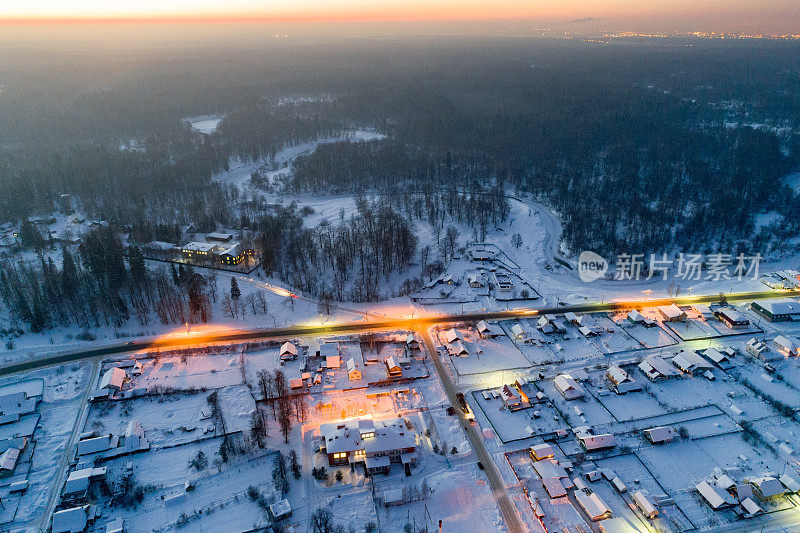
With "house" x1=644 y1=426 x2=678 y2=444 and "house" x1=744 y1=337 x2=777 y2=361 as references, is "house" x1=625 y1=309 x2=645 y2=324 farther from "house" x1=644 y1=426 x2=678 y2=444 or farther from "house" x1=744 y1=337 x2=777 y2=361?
"house" x1=644 y1=426 x2=678 y2=444

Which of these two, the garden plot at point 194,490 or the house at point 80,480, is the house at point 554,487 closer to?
the garden plot at point 194,490

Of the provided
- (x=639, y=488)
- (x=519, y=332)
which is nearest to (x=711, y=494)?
(x=639, y=488)

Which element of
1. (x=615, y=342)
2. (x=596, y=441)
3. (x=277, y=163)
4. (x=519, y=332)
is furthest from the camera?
(x=277, y=163)

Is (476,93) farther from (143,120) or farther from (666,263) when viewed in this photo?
(666,263)

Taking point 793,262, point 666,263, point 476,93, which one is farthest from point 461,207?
point 476,93

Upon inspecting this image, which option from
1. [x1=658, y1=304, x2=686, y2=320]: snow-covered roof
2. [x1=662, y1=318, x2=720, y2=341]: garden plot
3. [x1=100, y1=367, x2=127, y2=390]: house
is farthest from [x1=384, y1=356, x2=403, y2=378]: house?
[x1=658, y1=304, x2=686, y2=320]: snow-covered roof

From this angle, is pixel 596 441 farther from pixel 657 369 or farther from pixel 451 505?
pixel 657 369

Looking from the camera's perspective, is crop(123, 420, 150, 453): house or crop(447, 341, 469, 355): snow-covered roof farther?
crop(447, 341, 469, 355): snow-covered roof
